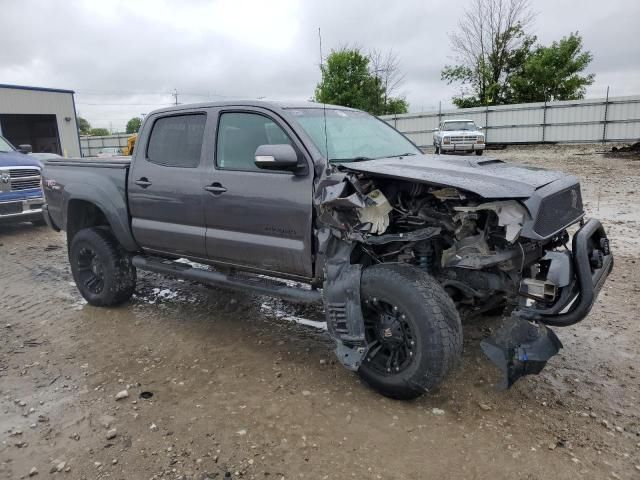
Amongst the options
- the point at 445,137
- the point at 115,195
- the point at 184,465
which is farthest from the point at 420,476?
the point at 445,137

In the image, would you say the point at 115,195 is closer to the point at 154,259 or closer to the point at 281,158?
the point at 154,259

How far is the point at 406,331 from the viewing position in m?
3.18

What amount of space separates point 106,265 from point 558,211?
4.02m

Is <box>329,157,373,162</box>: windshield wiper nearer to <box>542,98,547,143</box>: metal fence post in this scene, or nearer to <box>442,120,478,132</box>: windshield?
<box>442,120,478,132</box>: windshield

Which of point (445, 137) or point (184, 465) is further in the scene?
point (445, 137)

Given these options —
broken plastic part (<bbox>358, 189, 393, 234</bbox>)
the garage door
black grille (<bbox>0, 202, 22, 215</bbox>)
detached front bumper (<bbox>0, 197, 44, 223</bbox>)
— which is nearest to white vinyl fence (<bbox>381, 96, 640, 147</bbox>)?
the garage door

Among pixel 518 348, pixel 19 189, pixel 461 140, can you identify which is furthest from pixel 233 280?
pixel 461 140

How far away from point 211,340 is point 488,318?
244 cm

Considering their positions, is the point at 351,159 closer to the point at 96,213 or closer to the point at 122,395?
the point at 122,395

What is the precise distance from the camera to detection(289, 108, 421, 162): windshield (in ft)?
12.2

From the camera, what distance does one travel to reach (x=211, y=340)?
4.37m

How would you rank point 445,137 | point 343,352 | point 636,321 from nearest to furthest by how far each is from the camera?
point 343,352, point 636,321, point 445,137

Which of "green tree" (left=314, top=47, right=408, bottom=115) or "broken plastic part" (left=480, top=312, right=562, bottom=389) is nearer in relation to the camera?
"broken plastic part" (left=480, top=312, right=562, bottom=389)

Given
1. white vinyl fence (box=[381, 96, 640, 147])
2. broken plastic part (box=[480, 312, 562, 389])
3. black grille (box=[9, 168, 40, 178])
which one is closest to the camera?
broken plastic part (box=[480, 312, 562, 389])
